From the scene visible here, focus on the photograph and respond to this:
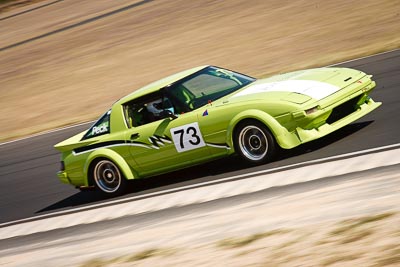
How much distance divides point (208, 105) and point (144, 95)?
3.23ft

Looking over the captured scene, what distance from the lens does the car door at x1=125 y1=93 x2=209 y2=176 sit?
10062 millimetres

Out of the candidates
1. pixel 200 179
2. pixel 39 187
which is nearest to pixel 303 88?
pixel 200 179

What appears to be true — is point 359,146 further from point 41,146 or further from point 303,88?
point 41,146

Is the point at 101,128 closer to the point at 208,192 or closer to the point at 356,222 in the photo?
the point at 208,192

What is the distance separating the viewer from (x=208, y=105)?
397 inches

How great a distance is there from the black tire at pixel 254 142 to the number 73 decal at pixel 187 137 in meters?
0.53

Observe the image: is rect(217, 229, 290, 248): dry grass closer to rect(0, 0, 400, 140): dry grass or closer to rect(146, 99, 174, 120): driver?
rect(146, 99, 174, 120): driver

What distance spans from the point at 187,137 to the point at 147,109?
0.82 m

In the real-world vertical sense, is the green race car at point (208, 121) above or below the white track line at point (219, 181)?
above

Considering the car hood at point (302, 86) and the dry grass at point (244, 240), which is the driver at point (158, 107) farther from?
the dry grass at point (244, 240)

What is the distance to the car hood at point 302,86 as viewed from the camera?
9.50 metres

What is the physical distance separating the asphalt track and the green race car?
0.30 meters

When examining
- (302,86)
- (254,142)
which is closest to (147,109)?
(254,142)

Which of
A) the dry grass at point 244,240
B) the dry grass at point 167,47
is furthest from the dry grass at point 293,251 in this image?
the dry grass at point 167,47
